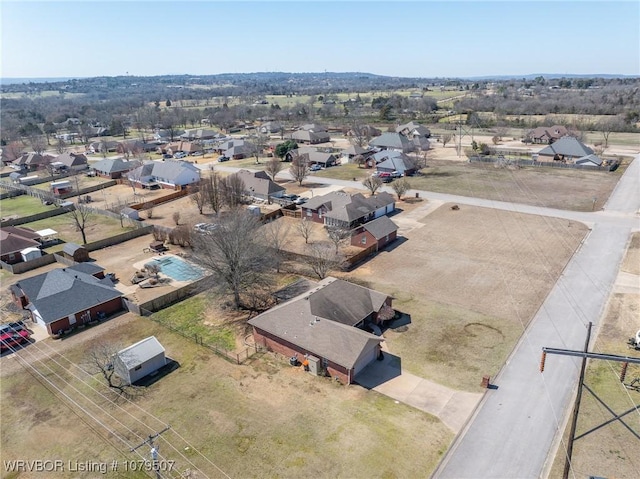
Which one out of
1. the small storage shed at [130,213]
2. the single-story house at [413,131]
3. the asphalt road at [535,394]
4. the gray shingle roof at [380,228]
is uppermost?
the single-story house at [413,131]

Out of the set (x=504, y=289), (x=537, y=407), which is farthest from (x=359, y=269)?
(x=537, y=407)

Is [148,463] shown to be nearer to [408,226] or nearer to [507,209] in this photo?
[408,226]

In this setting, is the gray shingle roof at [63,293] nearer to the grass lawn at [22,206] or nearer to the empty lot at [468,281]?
the empty lot at [468,281]

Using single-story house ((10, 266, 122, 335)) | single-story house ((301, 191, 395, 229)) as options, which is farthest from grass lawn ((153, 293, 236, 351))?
single-story house ((301, 191, 395, 229))

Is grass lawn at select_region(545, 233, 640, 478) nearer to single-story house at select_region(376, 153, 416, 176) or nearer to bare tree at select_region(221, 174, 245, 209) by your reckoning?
bare tree at select_region(221, 174, 245, 209)

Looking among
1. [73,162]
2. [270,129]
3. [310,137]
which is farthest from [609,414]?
[270,129]

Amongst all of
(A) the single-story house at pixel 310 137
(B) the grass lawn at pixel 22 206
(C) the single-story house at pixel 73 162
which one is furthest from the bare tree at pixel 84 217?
(A) the single-story house at pixel 310 137

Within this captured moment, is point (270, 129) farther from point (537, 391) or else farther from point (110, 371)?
point (537, 391)

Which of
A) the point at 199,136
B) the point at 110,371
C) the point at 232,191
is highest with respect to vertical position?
the point at 199,136
